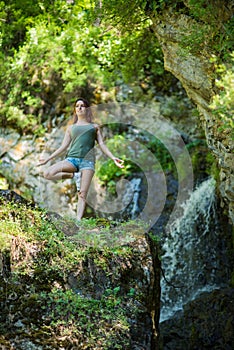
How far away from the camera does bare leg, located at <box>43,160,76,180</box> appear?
6.61 m

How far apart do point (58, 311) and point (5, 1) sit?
8544 mm

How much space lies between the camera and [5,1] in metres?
11.6

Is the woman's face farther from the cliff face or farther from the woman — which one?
the cliff face

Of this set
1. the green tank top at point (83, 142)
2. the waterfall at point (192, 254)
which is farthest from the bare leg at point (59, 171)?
the waterfall at point (192, 254)

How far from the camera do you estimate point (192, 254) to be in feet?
31.4

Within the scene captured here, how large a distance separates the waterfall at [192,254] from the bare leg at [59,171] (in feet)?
11.6

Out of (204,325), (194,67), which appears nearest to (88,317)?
(194,67)

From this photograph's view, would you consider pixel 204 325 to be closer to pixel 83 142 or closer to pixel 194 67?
pixel 83 142

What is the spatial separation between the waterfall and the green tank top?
3494 mm

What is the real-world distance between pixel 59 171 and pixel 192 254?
394cm

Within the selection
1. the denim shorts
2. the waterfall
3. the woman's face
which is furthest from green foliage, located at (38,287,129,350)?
the waterfall

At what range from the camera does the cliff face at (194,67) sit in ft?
21.0

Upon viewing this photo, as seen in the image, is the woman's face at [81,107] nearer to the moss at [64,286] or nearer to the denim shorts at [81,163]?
the denim shorts at [81,163]

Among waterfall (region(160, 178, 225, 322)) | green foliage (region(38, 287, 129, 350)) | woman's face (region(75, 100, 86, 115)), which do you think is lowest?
green foliage (region(38, 287, 129, 350))
